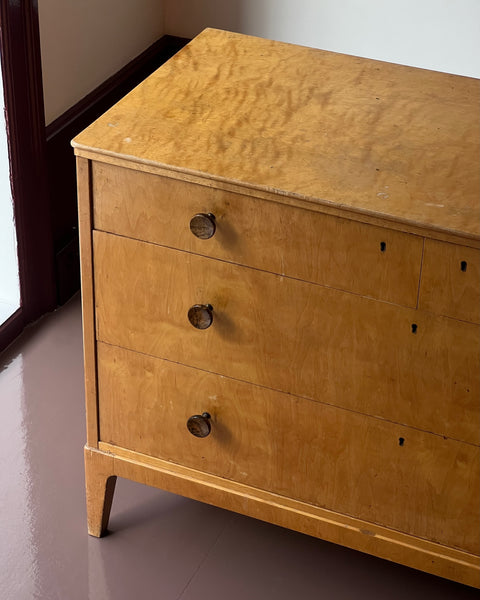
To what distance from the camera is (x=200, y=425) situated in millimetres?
1667

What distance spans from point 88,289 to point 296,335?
362mm

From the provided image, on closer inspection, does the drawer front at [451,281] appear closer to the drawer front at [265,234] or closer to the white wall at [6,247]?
the drawer front at [265,234]

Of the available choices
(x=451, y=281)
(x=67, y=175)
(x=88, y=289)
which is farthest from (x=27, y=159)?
(x=451, y=281)

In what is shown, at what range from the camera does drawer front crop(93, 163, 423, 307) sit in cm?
141

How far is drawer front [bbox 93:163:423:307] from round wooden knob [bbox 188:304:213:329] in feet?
0.31

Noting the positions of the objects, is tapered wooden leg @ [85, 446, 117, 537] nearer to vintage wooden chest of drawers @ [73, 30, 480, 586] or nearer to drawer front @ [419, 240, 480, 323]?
vintage wooden chest of drawers @ [73, 30, 480, 586]

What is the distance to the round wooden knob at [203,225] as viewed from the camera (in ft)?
4.82

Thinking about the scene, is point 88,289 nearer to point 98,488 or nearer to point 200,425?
point 200,425

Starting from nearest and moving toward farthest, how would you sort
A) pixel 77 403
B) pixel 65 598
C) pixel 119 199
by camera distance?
pixel 119 199 < pixel 65 598 < pixel 77 403

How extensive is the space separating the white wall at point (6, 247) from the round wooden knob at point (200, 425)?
0.89 meters

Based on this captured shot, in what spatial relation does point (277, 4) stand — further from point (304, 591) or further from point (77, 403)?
point (304, 591)

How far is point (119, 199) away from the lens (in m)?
1.52

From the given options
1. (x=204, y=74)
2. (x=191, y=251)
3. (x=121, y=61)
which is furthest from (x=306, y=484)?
(x=121, y=61)

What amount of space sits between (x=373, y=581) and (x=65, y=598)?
1.90 ft
